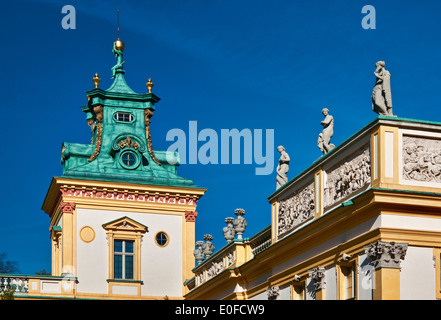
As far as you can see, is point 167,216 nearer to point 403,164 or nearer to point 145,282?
point 145,282

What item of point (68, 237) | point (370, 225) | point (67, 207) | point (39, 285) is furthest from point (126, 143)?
point (370, 225)

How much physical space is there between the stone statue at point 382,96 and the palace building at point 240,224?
1.61 feet

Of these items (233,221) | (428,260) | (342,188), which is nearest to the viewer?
(428,260)

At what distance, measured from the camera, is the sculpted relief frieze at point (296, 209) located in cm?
3228

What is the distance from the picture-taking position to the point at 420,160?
2738cm

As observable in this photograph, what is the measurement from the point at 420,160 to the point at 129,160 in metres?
30.1

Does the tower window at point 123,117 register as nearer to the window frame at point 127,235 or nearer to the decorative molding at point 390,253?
the window frame at point 127,235

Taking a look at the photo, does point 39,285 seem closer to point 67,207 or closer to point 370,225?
point 67,207

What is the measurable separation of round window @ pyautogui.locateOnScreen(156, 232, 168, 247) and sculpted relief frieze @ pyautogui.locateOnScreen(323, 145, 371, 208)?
996 inches

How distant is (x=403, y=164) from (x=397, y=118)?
1.17 metres

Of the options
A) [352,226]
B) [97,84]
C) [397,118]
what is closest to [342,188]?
[352,226]

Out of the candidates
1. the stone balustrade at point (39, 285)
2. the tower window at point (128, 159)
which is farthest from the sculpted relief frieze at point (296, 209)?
the tower window at point (128, 159)

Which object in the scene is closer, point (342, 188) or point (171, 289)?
point (342, 188)
